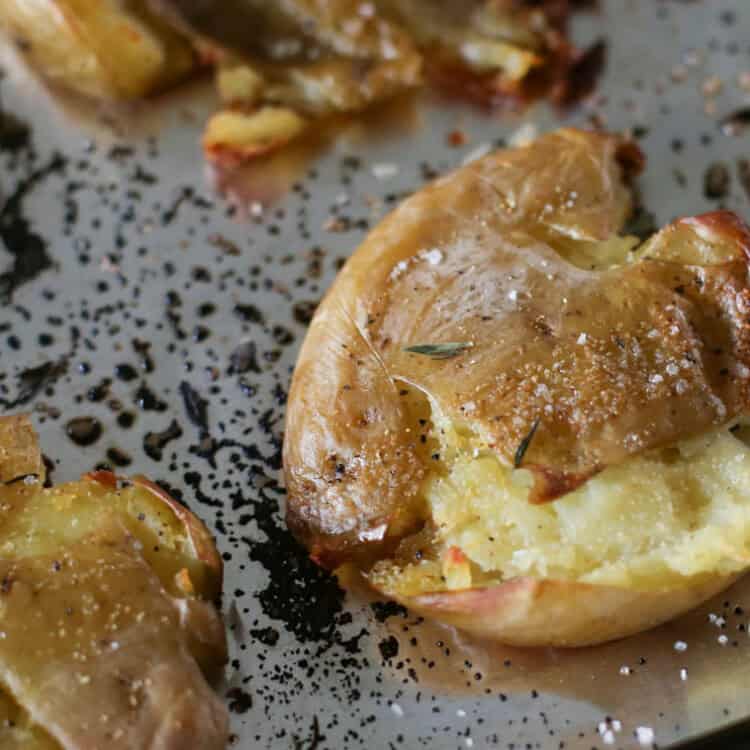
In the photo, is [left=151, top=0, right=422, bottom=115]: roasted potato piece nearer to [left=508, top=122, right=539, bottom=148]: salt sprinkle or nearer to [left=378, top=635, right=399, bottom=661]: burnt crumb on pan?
[left=508, top=122, right=539, bottom=148]: salt sprinkle

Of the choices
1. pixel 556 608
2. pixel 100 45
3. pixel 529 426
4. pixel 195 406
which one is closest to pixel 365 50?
pixel 100 45

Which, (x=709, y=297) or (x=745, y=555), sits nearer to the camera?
(x=745, y=555)

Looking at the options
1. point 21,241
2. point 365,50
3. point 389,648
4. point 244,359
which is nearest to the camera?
point 389,648

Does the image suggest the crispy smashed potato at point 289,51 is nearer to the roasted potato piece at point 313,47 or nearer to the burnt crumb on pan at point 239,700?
the roasted potato piece at point 313,47

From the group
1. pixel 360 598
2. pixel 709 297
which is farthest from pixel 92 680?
pixel 709 297

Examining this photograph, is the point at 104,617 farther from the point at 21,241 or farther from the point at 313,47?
the point at 313,47

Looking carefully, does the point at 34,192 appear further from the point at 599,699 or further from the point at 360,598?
the point at 599,699

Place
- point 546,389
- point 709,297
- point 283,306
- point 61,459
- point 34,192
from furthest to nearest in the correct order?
point 34,192
point 283,306
point 61,459
point 709,297
point 546,389
